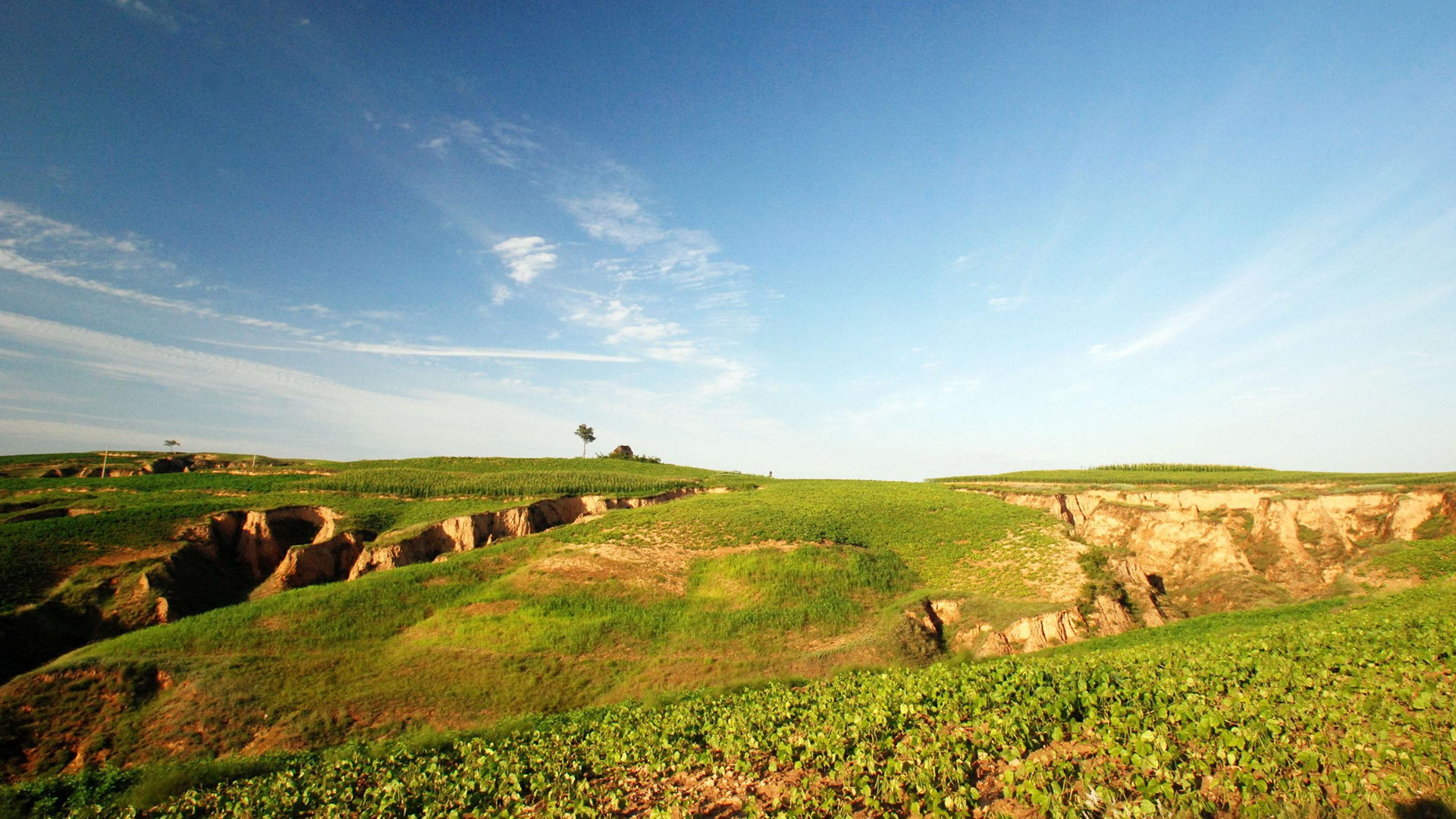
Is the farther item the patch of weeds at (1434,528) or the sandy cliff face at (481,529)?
the sandy cliff face at (481,529)

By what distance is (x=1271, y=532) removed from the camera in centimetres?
3831

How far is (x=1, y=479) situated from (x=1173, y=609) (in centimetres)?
8467

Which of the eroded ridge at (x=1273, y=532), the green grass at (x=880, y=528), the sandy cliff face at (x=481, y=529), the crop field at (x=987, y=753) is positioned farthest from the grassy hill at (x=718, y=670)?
the sandy cliff face at (x=481, y=529)

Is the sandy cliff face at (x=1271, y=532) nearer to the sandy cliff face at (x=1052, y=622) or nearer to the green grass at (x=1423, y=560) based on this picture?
the green grass at (x=1423, y=560)

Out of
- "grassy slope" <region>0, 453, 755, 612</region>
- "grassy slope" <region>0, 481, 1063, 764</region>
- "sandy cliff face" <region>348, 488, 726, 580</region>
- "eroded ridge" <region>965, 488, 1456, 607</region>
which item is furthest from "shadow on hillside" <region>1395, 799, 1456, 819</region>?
"grassy slope" <region>0, 453, 755, 612</region>

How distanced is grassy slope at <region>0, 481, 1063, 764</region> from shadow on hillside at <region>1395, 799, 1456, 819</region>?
20825 mm

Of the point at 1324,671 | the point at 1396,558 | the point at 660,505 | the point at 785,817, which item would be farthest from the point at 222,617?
the point at 1396,558

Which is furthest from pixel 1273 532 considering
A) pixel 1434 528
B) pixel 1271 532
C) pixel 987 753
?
pixel 987 753

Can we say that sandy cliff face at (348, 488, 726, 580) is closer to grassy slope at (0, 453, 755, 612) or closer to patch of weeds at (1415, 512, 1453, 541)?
grassy slope at (0, 453, 755, 612)

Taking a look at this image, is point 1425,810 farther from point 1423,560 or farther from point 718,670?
point 1423,560

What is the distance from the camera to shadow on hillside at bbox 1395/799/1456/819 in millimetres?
7016

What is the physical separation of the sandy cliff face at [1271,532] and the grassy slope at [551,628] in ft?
24.1

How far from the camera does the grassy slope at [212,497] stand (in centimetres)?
3209

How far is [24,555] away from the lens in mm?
31062
